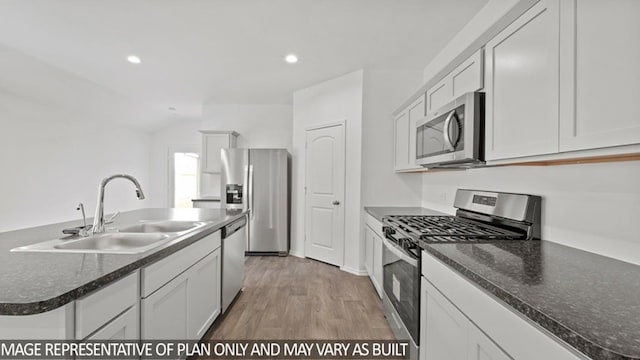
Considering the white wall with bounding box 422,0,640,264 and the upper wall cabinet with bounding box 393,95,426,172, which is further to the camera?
the upper wall cabinet with bounding box 393,95,426,172

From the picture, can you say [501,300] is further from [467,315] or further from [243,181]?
[243,181]

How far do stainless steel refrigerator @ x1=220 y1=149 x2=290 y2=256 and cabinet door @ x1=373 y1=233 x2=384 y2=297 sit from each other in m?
1.89

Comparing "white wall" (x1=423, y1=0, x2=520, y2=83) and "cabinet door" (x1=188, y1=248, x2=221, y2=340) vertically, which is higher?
"white wall" (x1=423, y1=0, x2=520, y2=83)

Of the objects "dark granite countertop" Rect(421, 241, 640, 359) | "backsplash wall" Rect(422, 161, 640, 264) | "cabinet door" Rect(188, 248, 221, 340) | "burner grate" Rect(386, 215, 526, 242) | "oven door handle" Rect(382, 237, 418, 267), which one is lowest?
"cabinet door" Rect(188, 248, 221, 340)

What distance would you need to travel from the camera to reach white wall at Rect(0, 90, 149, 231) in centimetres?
→ 367

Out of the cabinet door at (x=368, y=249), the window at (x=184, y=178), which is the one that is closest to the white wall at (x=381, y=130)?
the cabinet door at (x=368, y=249)

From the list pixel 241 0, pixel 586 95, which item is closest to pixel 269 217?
pixel 241 0

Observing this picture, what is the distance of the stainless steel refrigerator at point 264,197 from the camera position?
4.37m

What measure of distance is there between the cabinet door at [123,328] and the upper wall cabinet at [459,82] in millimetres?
2125

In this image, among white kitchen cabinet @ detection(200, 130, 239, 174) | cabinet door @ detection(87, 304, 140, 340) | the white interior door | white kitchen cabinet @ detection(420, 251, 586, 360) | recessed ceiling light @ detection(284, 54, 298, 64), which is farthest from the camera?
white kitchen cabinet @ detection(200, 130, 239, 174)

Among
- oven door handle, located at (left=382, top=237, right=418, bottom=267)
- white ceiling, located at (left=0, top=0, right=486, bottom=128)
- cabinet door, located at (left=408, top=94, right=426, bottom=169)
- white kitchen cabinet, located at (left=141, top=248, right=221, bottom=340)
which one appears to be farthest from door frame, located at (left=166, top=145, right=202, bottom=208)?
oven door handle, located at (left=382, top=237, right=418, bottom=267)

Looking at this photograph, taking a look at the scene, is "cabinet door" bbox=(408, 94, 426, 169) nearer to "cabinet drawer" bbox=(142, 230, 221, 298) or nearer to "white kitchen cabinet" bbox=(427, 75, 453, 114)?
"white kitchen cabinet" bbox=(427, 75, 453, 114)

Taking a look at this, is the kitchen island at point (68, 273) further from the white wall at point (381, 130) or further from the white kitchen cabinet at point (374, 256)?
the white wall at point (381, 130)

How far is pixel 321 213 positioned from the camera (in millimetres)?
4023
